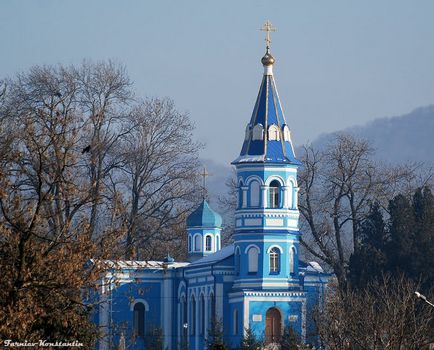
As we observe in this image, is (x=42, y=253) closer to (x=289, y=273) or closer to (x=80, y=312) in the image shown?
(x=80, y=312)

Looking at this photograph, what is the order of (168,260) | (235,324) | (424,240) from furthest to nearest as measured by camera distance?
1. (168,260)
2. (235,324)
3. (424,240)

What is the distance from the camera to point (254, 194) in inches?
2285

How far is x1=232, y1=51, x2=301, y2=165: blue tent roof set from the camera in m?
57.6

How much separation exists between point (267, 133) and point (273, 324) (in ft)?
21.4

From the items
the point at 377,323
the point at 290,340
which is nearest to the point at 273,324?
the point at 290,340

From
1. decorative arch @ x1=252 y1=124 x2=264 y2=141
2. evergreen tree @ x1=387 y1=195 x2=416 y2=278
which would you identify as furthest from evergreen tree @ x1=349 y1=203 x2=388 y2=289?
decorative arch @ x1=252 y1=124 x2=264 y2=141

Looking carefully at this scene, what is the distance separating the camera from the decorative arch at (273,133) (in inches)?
2267

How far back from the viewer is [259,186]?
57.8 meters

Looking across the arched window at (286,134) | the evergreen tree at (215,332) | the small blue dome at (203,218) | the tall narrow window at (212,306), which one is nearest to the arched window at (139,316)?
the small blue dome at (203,218)

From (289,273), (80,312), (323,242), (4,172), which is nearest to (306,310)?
(289,273)

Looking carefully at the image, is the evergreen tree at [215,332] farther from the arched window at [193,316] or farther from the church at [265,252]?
the arched window at [193,316]

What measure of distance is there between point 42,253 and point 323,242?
40.2 metres

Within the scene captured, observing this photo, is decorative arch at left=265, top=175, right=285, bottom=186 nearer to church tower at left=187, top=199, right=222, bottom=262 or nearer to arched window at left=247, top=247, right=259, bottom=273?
arched window at left=247, top=247, right=259, bottom=273

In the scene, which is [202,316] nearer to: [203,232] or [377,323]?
[203,232]
